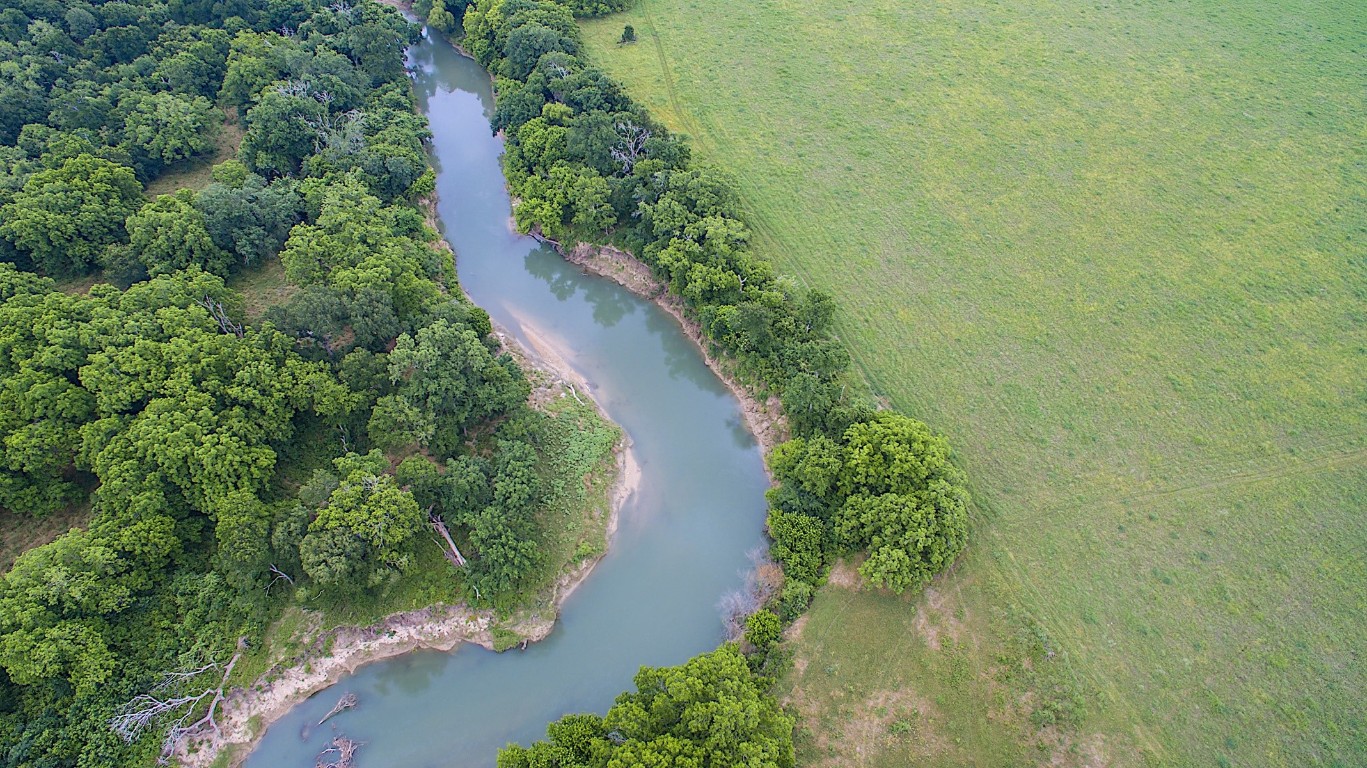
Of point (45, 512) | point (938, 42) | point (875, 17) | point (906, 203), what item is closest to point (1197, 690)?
point (906, 203)

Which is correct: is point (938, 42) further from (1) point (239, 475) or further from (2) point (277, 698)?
(2) point (277, 698)

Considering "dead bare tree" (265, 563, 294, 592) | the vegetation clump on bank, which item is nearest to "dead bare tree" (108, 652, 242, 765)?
the vegetation clump on bank

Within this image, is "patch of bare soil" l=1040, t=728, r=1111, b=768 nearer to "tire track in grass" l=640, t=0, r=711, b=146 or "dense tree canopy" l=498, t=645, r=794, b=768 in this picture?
"dense tree canopy" l=498, t=645, r=794, b=768

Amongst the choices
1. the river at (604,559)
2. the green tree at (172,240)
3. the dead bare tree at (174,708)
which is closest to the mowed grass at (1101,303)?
the river at (604,559)

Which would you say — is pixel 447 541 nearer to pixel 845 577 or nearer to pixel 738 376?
pixel 738 376

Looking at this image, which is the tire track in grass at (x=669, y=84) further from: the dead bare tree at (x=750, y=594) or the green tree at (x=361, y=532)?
the green tree at (x=361, y=532)
